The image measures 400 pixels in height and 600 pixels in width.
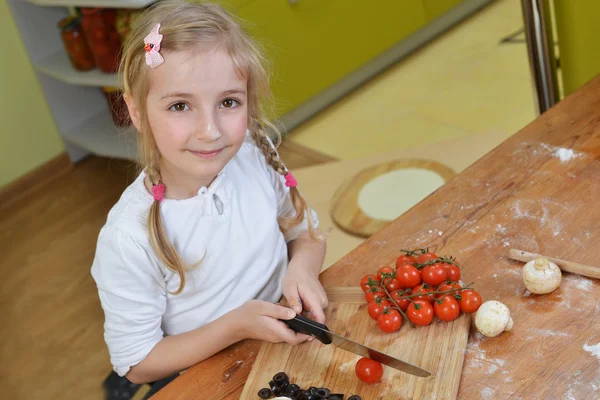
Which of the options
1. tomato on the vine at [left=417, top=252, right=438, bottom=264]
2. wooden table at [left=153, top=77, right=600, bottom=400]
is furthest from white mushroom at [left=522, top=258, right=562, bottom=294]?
tomato on the vine at [left=417, top=252, right=438, bottom=264]

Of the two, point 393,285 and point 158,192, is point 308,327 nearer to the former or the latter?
point 393,285

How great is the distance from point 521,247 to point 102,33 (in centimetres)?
208

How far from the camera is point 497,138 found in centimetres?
274

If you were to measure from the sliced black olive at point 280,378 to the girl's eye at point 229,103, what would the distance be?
39 centimetres

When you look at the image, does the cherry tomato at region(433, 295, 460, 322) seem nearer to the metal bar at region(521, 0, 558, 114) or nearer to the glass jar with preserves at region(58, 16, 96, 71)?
the metal bar at region(521, 0, 558, 114)

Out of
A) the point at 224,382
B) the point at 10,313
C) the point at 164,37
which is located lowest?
the point at 10,313

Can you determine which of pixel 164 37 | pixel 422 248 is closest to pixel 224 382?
pixel 422 248

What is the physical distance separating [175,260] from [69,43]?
1.98 m

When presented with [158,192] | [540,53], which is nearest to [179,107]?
[158,192]

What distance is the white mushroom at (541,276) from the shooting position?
1.00 metres

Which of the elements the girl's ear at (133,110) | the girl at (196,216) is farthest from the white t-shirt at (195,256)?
the girl's ear at (133,110)

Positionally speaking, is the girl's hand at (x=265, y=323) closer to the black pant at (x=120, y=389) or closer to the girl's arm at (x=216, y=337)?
the girl's arm at (x=216, y=337)

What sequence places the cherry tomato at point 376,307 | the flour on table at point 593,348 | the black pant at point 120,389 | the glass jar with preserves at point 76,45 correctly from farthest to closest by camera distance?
the glass jar with preserves at point 76,45 → the black pant at point 120,389 → the cherry tomato at point 376,307 → the flour on table at point 593,348

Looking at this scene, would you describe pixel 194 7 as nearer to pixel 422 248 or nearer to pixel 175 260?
pixel 175 260
